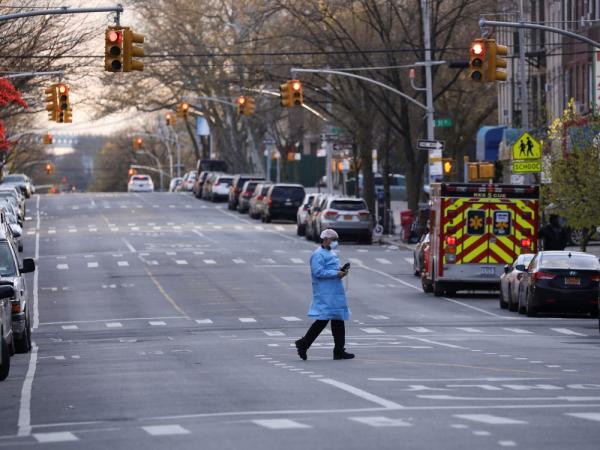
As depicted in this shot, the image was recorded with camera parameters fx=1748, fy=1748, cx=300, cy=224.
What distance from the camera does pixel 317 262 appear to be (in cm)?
2238

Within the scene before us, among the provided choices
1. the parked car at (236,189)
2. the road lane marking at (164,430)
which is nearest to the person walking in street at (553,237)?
the road lane marking at (164,430)

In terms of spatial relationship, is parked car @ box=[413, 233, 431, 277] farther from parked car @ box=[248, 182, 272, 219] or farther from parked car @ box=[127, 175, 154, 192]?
parked car @ box=[127, 175, 154, 192]

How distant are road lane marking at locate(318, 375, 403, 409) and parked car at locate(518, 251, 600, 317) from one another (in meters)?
15.5

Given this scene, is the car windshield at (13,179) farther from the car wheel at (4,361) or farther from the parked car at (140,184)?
the car wheel at (4,361)

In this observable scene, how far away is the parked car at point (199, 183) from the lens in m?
105

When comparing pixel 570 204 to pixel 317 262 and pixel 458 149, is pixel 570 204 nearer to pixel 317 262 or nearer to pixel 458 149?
pixel 317 262

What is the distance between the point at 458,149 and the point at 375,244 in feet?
66.9

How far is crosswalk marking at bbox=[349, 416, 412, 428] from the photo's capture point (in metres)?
14.3

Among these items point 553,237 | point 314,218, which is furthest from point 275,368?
point 314,218

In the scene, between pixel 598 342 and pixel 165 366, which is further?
pixel 598 342

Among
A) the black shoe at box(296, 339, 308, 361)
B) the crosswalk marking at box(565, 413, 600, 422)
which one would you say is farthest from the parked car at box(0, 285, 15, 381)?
the crosswalk marking at box(565, 413, 600, 422)

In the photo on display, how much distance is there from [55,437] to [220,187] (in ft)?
279

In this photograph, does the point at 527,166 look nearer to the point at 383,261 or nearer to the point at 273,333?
the point at 383,261

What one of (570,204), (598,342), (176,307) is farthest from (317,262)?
(570,204)
